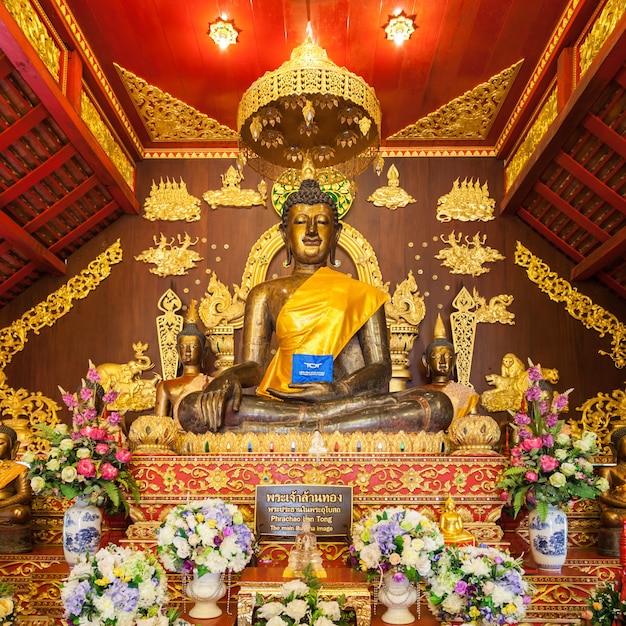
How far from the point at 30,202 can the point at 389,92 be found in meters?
2.95

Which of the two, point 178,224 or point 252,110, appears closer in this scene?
point 252,110

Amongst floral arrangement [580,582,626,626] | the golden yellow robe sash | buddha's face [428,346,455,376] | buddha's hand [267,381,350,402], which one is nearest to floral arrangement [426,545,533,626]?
floral arrangement [580,582,626,626]

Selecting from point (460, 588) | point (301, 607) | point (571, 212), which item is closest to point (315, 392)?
point (460, 588)

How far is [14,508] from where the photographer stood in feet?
13.6

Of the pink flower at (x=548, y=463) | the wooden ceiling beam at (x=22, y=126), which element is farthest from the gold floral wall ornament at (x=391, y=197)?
the pink flower at (x=548, y=463)

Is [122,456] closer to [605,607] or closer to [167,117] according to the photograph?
[605,607]

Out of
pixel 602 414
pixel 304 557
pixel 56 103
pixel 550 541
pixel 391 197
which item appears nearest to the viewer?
pixel 304 557

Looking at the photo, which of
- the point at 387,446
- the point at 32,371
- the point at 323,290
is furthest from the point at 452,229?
the point at 32,371

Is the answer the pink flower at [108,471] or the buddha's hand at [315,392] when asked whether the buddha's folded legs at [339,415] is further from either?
the pink flower at [108,471]

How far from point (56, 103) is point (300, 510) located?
9.86 feet

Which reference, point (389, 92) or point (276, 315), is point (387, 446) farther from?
point (389, 92)

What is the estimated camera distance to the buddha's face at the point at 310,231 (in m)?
5.64

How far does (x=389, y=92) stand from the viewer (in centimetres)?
586

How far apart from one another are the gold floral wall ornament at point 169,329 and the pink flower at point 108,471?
8.37 ft
